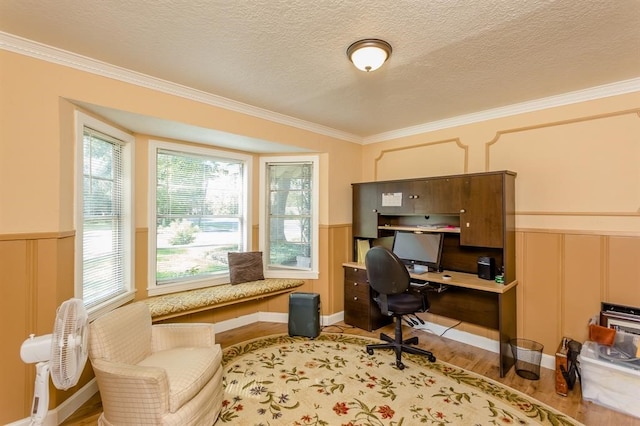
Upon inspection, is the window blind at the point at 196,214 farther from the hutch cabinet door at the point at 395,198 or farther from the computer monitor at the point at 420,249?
the computer monitor at the point at 420,249

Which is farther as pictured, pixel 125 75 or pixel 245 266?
pixel 245 266

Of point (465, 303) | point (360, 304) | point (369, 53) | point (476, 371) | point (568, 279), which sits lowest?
point (476, 371)

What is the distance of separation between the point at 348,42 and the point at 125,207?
2572 mm

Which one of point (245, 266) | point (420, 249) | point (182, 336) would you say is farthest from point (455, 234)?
point (182, 336)

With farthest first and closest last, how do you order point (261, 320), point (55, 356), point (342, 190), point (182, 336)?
point (342, 190) < point (261, 320) < point (182, 336) < point (55, 356)

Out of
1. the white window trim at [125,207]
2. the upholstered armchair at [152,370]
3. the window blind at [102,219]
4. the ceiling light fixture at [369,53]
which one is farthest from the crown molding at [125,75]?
the upholstered armchair at [152,370]

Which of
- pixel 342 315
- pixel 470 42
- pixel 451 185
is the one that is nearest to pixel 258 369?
pixel 342 315

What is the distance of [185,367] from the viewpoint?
6.09 ft

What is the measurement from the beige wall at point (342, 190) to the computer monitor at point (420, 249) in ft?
2.50

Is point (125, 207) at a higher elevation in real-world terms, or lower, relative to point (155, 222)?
higher

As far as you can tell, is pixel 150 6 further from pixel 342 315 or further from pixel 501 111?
pixel 342 315

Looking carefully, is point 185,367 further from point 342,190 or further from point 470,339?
point 470,339

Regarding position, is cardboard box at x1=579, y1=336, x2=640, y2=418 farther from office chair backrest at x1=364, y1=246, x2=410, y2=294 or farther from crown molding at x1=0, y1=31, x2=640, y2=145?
crown molding at x1=0, y1=31, x2=640, y2=145

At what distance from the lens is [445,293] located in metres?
3.40
